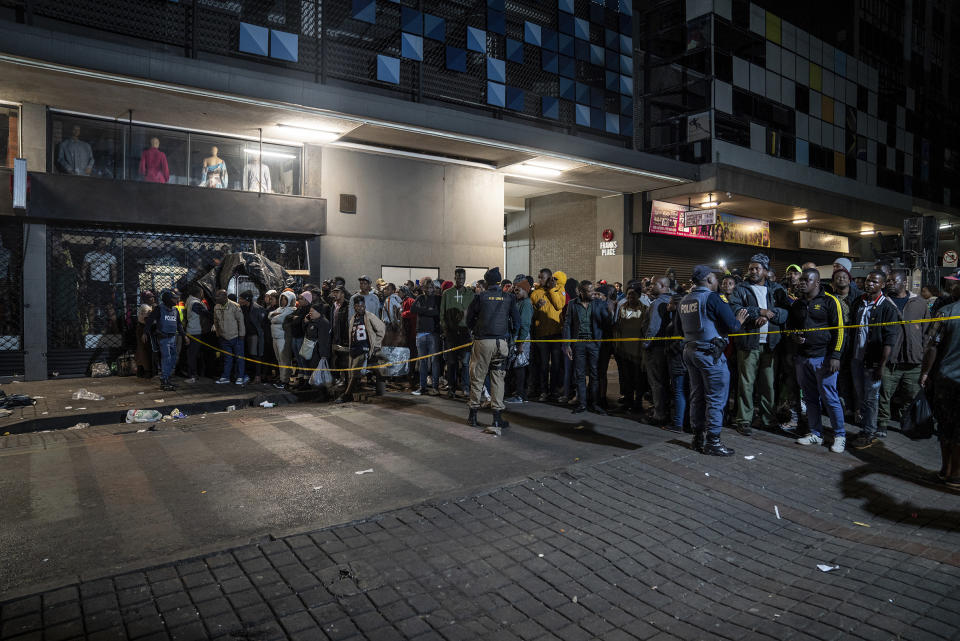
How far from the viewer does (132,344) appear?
13219 millimetres

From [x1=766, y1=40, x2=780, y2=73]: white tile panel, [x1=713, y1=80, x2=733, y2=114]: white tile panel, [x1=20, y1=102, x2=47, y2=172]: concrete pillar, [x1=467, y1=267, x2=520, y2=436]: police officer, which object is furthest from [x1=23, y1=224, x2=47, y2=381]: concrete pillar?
[x1=766, y1=40, x2=780, y2=73]: white tile panel

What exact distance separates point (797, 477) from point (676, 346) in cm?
229

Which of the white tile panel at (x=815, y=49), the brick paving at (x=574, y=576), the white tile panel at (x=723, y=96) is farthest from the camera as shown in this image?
the white tile panel at (x=815, y=49)

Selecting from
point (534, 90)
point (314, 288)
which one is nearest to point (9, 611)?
point (314, 288)

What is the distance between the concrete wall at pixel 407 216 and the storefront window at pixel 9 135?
611 centimetres

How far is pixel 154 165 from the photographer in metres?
13.4

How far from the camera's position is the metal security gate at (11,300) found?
12102 mm

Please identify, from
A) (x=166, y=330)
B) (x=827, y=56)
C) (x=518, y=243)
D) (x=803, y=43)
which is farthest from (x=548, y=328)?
(x=827, y=56)

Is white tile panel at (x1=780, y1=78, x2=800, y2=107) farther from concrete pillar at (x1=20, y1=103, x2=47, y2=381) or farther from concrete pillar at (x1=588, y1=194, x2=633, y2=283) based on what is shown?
concrete pillar at (x1=20, y1=103, x2=47, y2=381)

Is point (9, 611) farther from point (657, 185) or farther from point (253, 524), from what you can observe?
point (657, 185)

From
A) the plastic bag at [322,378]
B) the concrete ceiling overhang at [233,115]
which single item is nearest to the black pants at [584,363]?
the plastic bag at [322,378]

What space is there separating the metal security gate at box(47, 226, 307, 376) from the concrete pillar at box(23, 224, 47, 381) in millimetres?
157

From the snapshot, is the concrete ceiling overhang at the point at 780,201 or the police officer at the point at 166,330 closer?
the police officer at the point at 166,330

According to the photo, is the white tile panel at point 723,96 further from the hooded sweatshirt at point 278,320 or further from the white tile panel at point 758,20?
the hooded sweatshirt at point 278,320
